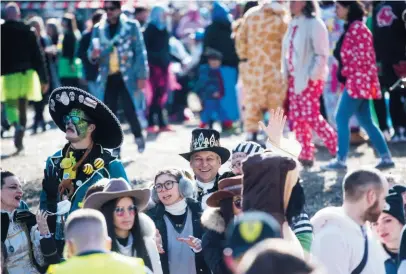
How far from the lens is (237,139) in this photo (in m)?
15.3

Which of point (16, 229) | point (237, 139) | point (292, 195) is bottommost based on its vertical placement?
point (237, 139)

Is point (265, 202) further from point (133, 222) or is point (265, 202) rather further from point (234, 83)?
point (234, 83)

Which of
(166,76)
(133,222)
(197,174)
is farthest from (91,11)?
(133,222)

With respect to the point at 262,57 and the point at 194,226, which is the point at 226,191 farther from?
the point at 262,57

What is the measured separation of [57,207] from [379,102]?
7.37 meters

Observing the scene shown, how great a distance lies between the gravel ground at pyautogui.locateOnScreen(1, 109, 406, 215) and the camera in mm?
10703

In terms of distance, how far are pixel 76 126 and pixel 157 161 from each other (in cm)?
557

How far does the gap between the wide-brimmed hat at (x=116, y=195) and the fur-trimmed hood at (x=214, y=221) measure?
0.43 meters

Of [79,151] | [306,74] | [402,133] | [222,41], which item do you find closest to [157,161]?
[306,74]

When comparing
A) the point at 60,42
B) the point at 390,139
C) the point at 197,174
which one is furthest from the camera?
the point at 60,42

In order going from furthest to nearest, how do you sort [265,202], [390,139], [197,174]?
[390,139], [197,174], [265,202]

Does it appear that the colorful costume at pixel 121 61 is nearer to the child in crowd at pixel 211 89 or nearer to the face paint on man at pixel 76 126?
the child in crowd at pixel 211 89

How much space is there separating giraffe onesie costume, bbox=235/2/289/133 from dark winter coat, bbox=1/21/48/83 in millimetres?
2742

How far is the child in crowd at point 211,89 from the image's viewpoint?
15570mm
